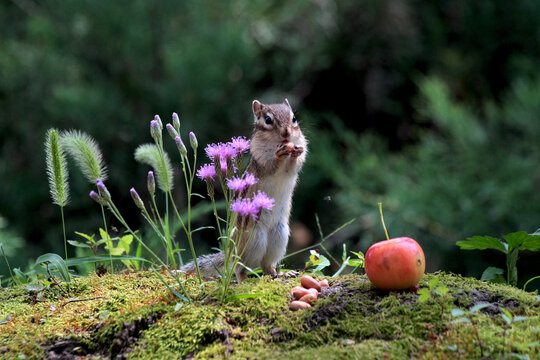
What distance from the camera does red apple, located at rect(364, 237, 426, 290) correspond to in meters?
1.87

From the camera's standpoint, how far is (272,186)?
2.72 metres

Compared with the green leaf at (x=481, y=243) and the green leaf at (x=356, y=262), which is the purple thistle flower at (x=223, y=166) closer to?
the green leaf at (x=356, y=262)

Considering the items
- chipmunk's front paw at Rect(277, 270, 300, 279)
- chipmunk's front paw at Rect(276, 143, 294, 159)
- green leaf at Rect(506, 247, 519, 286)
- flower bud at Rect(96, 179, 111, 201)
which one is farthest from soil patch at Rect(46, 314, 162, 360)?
green leaf at Rect(506, 247, 519, 286)

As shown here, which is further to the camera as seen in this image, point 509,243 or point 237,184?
point 509,243

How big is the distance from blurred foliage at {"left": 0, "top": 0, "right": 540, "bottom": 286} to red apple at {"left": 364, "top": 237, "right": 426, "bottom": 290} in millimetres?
2248

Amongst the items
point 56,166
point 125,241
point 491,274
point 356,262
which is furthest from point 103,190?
point 491,274

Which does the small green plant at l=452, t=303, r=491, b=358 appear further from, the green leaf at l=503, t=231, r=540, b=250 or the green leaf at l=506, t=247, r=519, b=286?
the green leaf at l=506, t=247, r=519, b=286

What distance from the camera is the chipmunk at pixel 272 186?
256 cm

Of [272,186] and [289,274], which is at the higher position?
[272,186]

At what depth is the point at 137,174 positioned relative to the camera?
16.0 ft

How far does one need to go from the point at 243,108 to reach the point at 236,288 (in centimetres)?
313

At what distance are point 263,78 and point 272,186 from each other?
2789 mm

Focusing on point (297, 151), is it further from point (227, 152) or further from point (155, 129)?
point (155, 129)

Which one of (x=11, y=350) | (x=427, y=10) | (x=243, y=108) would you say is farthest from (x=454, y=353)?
(x=427, y=10)
